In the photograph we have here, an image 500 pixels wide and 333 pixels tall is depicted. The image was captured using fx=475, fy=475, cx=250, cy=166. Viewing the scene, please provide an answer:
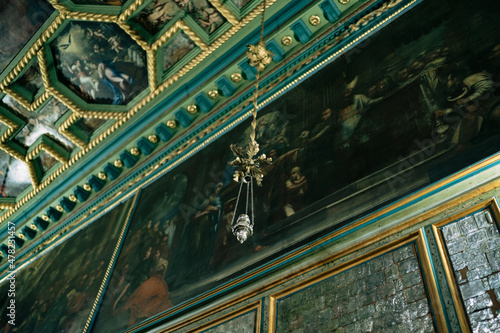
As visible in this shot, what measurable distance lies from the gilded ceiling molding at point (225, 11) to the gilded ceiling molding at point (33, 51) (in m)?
2.51

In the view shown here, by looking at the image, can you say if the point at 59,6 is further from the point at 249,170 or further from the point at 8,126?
the point at 249,170

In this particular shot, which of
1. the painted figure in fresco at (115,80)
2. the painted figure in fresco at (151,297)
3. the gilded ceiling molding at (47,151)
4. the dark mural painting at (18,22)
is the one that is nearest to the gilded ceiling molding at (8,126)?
the gilded ceiling molding at (47,151)

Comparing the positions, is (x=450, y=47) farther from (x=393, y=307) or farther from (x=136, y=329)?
(x=136, y=329)

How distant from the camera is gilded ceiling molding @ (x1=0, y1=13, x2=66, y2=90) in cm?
780

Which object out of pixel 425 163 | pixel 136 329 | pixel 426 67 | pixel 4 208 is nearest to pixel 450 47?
pixel 426 67

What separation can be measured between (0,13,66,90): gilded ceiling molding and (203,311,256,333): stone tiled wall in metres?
5.81

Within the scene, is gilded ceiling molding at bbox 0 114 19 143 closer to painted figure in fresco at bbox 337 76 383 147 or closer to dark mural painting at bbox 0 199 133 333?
dark mural painting at bbox 0 199 133 333

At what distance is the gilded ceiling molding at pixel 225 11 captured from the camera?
7.19 meters

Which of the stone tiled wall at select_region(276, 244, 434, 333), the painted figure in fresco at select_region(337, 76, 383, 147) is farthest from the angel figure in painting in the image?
the painted figure in fresco at select_region(337, 76, 383, 147)

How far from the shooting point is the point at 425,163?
386 centimetres

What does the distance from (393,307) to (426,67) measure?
8.76 feet

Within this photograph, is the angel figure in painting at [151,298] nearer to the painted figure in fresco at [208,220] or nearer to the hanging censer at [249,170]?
the painted figure in fresco at [208,220]

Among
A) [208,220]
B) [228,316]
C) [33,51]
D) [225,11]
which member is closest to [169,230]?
[208,220]

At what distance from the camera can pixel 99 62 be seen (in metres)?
8.22
